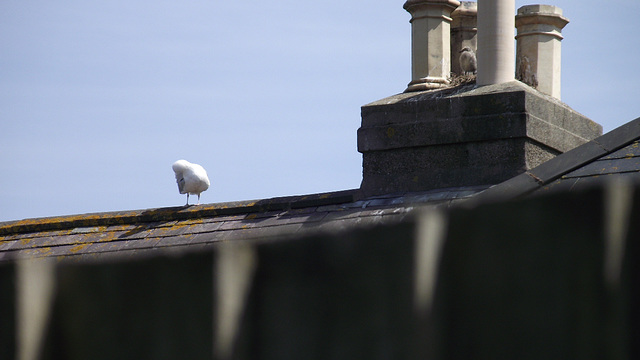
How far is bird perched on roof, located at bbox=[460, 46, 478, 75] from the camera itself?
759cm

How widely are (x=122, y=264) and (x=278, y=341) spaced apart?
0.77ft

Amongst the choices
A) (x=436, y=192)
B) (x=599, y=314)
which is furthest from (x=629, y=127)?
(x=599, y=314)

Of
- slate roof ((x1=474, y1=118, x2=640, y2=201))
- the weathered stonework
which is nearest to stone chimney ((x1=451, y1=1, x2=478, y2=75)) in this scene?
the weathered stonework

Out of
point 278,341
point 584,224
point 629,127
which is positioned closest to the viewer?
point 584,224

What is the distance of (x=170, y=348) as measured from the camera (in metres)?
1.28

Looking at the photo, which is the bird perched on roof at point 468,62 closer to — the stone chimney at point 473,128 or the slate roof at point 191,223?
the stone chimney at point 473,128

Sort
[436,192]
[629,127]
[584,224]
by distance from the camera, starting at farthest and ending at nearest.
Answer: [436,192], [629,127], [584,224]

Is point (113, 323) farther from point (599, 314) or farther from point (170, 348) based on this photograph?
point (599, 314)

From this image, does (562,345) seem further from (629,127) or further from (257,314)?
(629,127)

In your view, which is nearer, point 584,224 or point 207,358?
point 584,224

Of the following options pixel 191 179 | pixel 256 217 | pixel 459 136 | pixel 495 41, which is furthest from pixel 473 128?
pixel 191 179

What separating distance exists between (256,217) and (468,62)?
2.16 metres

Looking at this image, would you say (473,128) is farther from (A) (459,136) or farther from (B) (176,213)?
(B) (176,213)

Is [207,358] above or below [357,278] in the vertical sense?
below
